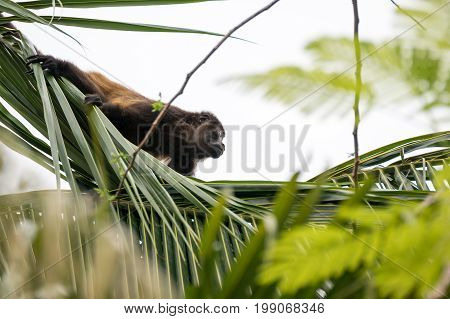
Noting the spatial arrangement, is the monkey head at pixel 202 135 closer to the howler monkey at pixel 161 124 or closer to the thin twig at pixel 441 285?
the howler monkey at pixel 161 124

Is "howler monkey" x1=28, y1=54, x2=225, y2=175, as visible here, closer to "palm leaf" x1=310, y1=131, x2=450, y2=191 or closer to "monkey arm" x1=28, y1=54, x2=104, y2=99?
"monkey arm" x1=28, y1=54, x2=104, y2=99

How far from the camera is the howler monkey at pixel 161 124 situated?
611 cm

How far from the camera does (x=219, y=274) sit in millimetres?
2602

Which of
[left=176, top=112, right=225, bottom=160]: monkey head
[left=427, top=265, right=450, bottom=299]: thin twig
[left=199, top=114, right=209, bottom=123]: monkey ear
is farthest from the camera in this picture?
[left=199, top=114, right=209, bottom=123]: monkey ear

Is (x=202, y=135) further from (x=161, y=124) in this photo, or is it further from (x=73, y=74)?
(x=73, y=74)

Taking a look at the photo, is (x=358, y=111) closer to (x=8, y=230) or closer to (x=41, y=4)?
(x=8, y=230)

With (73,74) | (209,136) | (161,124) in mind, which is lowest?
(209,136)

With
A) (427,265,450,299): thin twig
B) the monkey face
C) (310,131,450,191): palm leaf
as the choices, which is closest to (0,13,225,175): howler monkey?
the monkey face

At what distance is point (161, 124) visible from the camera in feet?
22.7

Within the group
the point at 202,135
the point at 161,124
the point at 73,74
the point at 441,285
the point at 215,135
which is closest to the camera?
the point at 441,285

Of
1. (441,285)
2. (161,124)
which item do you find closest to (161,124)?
(161,124)

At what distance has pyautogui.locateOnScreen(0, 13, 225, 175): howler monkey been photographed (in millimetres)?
6109

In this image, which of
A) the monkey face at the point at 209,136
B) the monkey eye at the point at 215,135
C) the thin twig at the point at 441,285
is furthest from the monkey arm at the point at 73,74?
the thin twig at the point at 441,285
